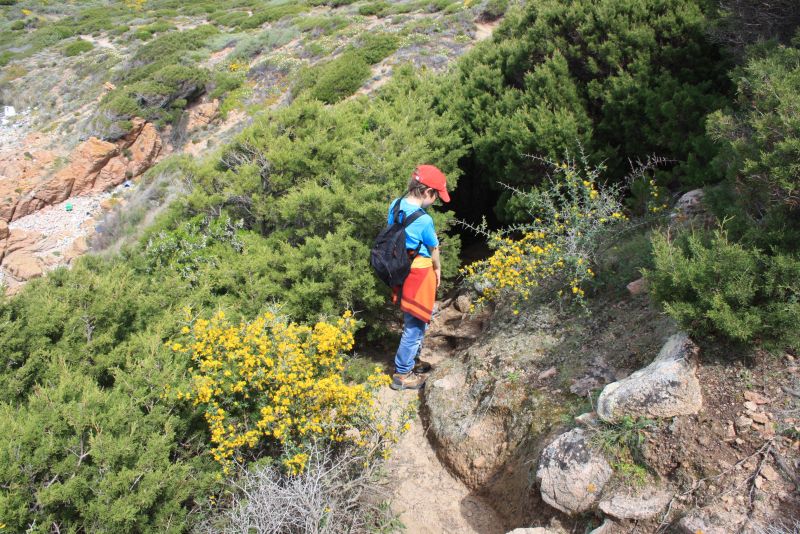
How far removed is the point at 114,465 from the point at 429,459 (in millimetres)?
2174

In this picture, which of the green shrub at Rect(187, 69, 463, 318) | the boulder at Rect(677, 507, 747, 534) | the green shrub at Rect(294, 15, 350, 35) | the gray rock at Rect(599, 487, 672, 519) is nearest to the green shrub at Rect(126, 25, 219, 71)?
the green shrub at Rect(294, 15, 350, 35)

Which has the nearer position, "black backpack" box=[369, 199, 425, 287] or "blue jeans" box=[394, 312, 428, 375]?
"black backpack" box=[369, 199, 425, 287]

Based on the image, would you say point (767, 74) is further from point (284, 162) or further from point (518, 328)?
point (284, 162)

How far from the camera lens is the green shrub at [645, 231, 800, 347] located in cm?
267

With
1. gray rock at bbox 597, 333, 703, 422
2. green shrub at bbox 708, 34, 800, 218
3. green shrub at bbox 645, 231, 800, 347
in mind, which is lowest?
gray rock at bbox 597, 333, 703, 422

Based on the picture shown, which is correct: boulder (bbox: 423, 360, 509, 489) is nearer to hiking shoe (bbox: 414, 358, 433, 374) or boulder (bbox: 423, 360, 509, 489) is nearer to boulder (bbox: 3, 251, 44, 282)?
hiking shoe (bbox: 414, 358, 433, 374)

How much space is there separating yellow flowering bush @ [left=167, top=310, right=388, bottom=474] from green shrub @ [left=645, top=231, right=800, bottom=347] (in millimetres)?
1900

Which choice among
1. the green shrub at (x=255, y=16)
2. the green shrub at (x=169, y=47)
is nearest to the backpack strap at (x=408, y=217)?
the green shrub at (x=169, y=47)

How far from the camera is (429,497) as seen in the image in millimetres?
3691

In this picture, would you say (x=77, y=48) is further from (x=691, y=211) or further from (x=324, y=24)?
(x=691, y=211)

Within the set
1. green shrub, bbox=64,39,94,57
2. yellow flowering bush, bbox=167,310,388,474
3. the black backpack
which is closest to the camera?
yellow flowering bush, bbox=167,310,388,474

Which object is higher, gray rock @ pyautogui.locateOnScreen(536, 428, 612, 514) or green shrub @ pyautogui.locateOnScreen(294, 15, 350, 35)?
gray rock @ pyautogui.locateOnScreen(536, 428, 612, 514)

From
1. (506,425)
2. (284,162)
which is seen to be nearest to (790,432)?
(506,425)

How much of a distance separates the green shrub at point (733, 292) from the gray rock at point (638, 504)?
0.91 meters
